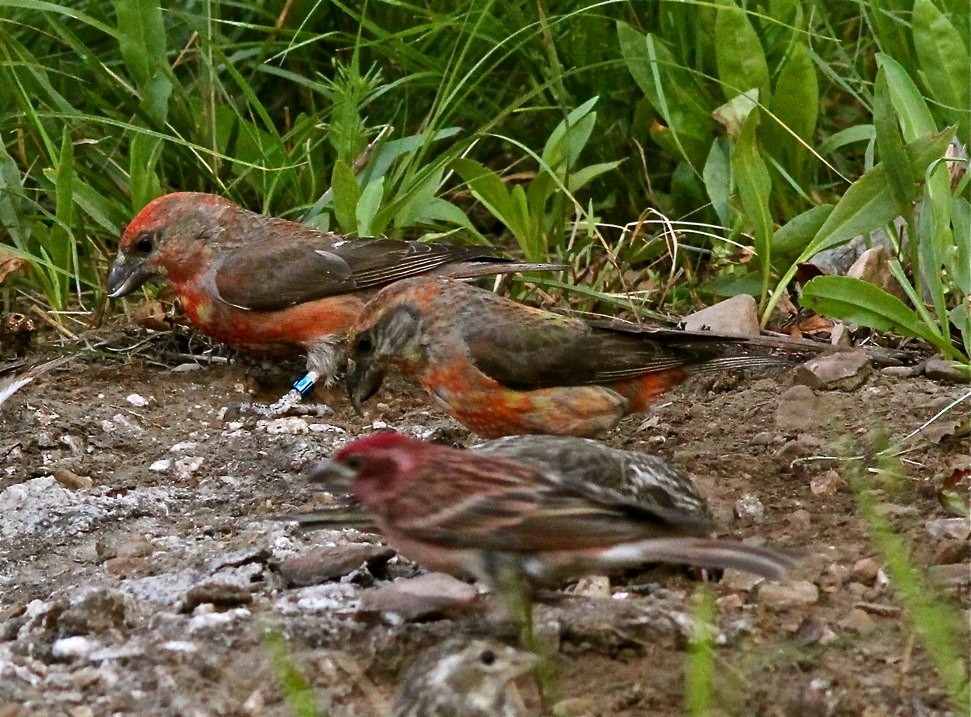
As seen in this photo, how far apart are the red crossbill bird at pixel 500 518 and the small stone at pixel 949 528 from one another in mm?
811

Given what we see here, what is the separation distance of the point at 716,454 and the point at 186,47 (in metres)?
3.47

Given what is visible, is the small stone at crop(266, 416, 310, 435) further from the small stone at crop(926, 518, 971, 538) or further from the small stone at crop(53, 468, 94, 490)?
the small stone at crop(926, 518, 971, 538)

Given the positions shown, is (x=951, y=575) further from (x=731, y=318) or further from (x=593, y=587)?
(x=731, y=318)

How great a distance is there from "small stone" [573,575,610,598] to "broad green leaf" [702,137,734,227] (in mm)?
2711

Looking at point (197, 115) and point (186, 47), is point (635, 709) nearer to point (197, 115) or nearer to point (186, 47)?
point (197, 115)

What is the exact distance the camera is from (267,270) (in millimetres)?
A: 6457

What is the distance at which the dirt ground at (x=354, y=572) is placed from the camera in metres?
3.24

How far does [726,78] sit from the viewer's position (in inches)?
250

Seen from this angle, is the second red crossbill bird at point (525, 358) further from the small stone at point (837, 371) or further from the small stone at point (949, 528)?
the small stone at point (949, 528)

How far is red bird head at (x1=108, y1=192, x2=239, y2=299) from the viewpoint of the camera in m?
6.39

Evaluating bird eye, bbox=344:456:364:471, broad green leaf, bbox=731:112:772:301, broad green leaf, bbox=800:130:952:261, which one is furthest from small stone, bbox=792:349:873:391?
bird eye, bbox=344:456:364:471

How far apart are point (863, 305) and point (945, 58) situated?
4.30 feet

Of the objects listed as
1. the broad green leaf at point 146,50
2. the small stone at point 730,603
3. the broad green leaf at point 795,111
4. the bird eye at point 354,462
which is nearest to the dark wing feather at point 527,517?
the bird eye at point 354,462

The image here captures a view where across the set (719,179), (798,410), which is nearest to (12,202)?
(719,179)
